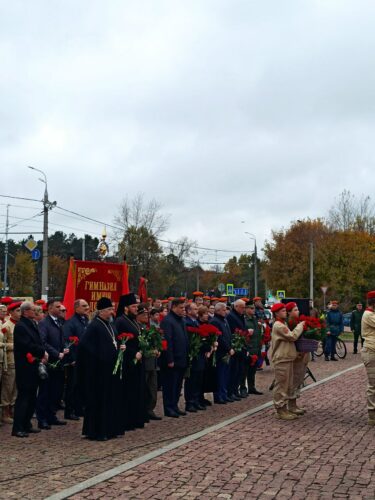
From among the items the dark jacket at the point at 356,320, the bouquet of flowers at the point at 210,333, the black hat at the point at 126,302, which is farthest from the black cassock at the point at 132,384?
the dark jacket at the point at 356,320

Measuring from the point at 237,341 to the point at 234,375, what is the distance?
2.45 feet

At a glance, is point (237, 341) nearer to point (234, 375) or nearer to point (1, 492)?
point (234, 375)

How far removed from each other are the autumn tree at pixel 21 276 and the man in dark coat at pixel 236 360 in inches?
2480

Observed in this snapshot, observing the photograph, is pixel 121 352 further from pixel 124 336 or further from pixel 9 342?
pixel 9 342

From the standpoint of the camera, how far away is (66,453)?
8844mm

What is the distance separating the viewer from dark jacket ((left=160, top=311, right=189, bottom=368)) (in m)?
12.1

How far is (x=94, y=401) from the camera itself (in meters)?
9.80

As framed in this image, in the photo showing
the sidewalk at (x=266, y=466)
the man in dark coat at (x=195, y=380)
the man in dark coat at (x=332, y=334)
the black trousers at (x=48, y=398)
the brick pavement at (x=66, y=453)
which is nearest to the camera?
the sidewalk at (x=266, y=466)

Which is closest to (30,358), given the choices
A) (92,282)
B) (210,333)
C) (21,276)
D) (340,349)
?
(210,333)

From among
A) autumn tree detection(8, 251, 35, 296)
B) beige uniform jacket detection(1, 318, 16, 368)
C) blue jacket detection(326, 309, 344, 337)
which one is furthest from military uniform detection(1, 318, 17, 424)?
autumn tree detection(8, 251, 35, 296)

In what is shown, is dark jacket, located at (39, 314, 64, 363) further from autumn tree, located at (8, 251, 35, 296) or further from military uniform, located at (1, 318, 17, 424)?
autumn tree, located at (8, 251, 35, 296)

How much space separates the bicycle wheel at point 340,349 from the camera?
24141 mm

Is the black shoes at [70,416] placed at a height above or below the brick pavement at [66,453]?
above

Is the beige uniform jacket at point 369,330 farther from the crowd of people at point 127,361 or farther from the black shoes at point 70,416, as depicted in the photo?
the black shoes at point 70,416
